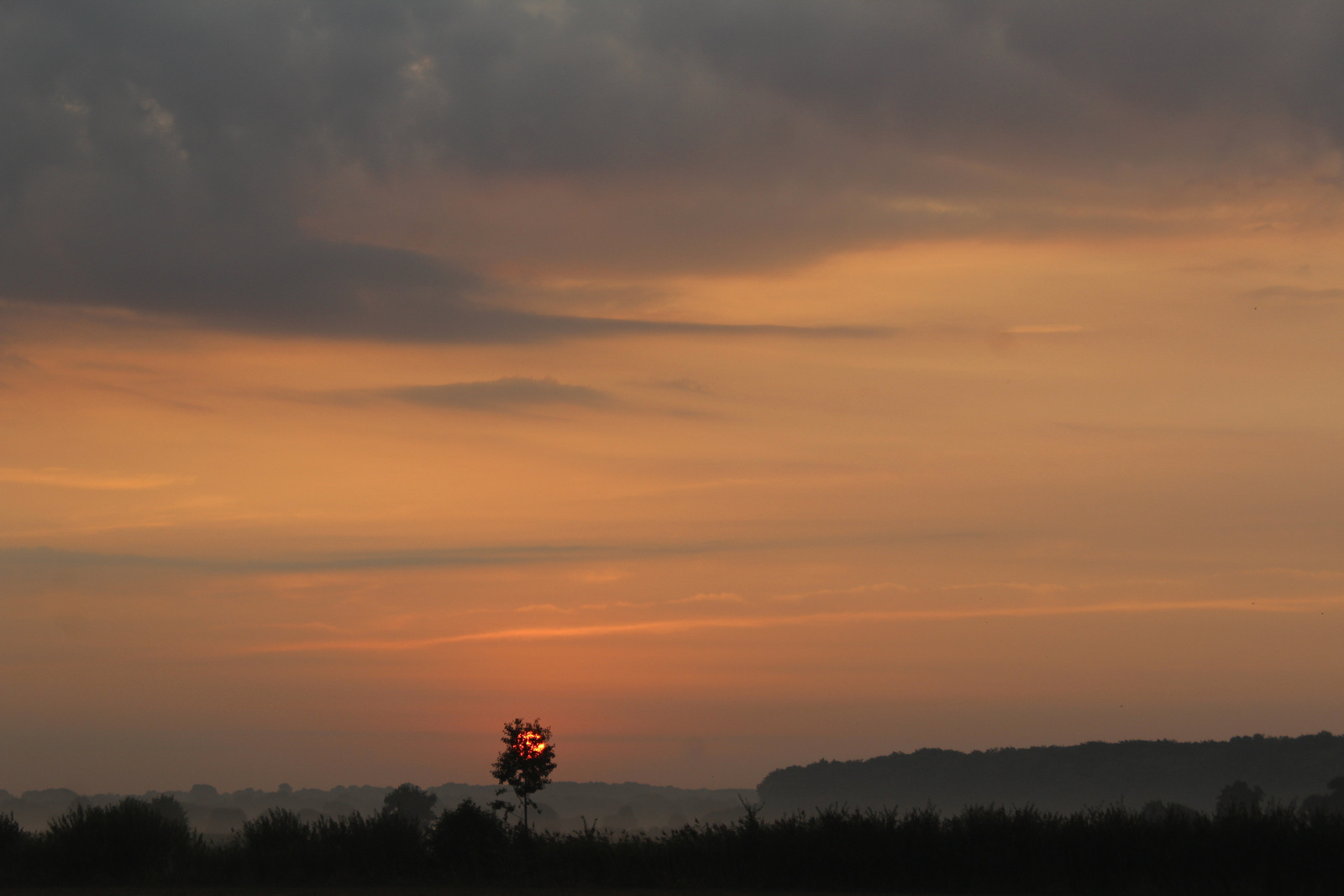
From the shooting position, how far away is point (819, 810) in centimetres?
3203

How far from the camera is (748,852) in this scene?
3098 cm

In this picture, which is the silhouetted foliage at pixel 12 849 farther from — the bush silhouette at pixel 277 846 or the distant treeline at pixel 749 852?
the bush silhouette at pixel 277 846

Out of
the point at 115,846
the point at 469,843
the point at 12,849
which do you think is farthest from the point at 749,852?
the point at 12,849

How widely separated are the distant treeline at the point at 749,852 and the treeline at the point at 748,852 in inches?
1.6

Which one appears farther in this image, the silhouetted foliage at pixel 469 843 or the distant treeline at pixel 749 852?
the silhouetted foliage at pixel 469 843

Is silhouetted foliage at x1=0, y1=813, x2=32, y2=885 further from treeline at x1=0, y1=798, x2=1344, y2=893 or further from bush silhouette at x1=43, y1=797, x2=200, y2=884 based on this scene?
bush silhouette at x1=43, y1=797, x2=200, y2=884

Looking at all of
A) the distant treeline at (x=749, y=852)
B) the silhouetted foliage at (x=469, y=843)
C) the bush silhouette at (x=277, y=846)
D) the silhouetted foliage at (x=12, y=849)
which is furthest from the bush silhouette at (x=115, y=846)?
the silhouetted foliage at (x=469, y=843)

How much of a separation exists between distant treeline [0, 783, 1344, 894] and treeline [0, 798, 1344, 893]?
4 cm

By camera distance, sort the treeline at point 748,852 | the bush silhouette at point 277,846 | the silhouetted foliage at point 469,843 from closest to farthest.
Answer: the treeline at point 748,852, the silhouetted foliage at point 469,843, the bush silhouette at point 277,846

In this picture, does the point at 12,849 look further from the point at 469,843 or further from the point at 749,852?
the point at 749,852

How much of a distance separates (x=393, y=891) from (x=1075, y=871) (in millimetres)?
16378

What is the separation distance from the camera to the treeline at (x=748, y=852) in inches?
1112

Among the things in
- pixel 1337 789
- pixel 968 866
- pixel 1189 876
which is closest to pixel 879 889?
pixel 968 866

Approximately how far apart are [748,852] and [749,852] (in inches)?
1.0
